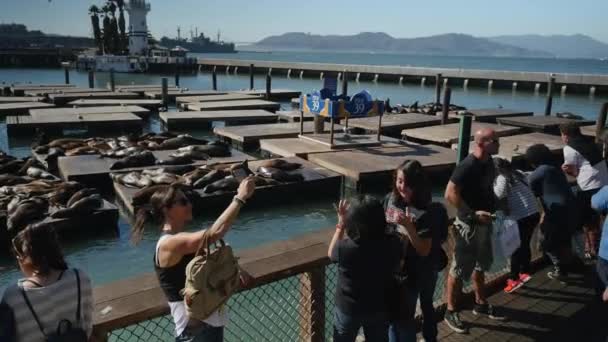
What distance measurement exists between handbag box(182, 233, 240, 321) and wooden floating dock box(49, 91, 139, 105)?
2284 cm

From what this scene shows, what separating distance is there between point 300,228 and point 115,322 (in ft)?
21.6

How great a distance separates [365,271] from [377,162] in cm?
825

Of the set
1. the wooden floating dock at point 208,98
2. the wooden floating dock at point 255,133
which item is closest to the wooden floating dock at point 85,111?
the wooden floating dock at point 208,98

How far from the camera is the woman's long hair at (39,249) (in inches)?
78.3

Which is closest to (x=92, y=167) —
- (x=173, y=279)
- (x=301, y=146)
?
(x=301, y=146)

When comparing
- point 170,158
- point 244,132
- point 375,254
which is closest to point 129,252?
point 170,158

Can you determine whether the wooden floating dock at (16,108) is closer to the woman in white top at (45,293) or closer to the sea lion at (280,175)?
the sea lion at (280,175)

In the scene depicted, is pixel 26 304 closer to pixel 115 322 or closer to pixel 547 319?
pixel 115 322

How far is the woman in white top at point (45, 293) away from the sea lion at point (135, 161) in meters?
8.14

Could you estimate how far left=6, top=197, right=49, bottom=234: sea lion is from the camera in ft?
22.6

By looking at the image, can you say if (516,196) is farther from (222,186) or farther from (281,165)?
(281,165)

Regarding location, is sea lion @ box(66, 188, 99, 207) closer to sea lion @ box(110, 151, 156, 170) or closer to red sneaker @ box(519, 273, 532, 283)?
sea lion @ box(110, 151, 156, 170)

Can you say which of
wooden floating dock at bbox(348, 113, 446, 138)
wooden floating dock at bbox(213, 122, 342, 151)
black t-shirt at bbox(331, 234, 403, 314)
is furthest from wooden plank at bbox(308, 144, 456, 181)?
black t-shirt at bbox(331, 234, 403, 314)

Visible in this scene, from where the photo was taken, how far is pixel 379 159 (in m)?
10.9
